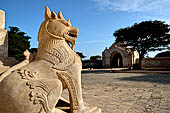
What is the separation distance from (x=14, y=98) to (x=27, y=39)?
26.2 meters

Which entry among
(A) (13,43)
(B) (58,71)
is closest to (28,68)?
(B) (58,71)

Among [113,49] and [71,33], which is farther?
[113,49]

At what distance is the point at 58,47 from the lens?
6.61 feet

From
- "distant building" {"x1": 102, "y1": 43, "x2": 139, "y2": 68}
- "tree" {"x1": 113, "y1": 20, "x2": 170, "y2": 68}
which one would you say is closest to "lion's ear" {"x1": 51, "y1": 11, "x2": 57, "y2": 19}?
"tree" {"x1": 113, "y1": 20, "x2": 170, "y2": 68}

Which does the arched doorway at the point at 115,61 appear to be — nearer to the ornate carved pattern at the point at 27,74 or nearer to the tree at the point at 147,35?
the tree at the point at 147,35

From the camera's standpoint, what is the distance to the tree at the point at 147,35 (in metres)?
17.6

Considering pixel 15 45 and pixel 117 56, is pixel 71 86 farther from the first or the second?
pixel 117 56

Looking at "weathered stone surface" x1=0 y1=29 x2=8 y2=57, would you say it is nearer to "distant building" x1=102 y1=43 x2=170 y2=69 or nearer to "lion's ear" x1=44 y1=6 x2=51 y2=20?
"lion's ear" x1=44 y1=6 x2=51 y2=20

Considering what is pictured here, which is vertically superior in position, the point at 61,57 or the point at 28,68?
the point at 61,57

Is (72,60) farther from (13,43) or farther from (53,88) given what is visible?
(13,43)

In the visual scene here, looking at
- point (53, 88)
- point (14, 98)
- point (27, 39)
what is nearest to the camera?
point (14, 98)

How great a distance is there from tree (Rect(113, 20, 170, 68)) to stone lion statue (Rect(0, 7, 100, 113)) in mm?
17816

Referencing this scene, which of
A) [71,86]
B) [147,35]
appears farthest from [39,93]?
[147,35]

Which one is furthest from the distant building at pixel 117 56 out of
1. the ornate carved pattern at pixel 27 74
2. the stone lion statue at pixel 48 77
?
the ornate carved pattern at pixel 27 74
